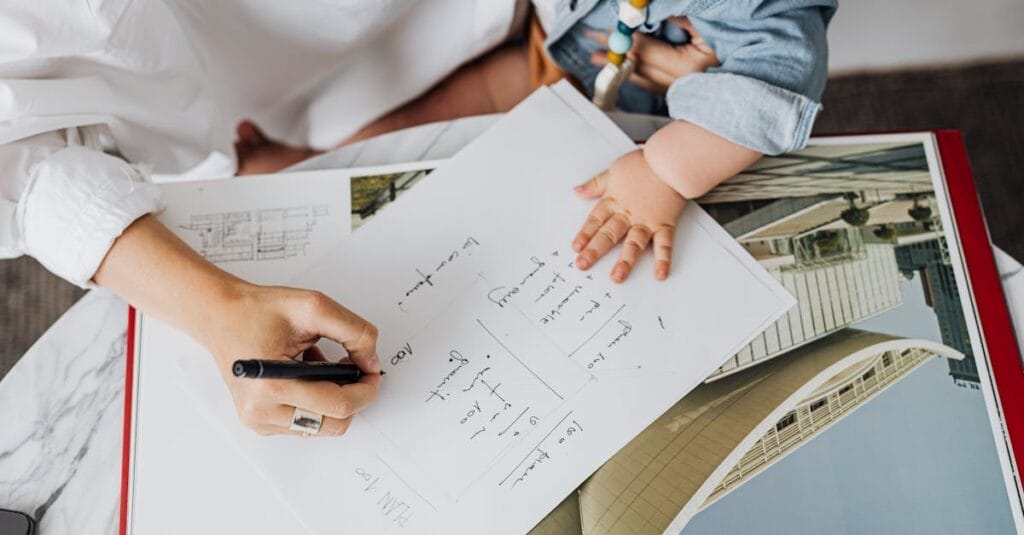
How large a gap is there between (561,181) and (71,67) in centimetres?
35

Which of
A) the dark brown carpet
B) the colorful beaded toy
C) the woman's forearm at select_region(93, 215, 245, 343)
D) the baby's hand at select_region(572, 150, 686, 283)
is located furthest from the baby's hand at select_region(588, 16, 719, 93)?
the dark brown carpet

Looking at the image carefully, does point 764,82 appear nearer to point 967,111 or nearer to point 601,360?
point 601,360

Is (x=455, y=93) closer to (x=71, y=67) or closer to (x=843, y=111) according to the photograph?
(x=71, y=67)

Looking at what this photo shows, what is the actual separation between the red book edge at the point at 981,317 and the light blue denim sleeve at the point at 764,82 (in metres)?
0.13

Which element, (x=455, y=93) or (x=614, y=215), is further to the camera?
(x=455, y=93)

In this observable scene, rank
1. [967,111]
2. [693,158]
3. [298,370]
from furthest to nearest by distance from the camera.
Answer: [967,111] < [693,158] < [298,370]

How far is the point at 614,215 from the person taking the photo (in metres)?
0.56

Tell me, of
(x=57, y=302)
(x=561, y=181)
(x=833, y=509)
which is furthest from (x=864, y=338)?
(x=57, y=302)

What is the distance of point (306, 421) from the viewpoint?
49cm

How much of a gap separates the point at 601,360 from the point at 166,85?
0.40 metres

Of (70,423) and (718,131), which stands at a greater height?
(718,131)

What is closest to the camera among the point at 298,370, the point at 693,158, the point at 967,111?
the point at 298,370

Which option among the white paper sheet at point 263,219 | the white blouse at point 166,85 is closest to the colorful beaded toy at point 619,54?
the white blouse at point 166,85

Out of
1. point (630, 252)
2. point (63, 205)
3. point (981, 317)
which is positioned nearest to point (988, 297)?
point (981, 317)
